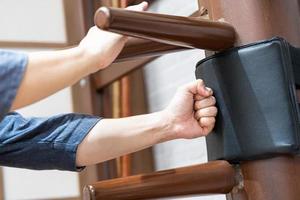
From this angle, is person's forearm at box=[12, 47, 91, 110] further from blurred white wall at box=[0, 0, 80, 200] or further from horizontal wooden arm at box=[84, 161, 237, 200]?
blurred white wall at box=[0, 0, 80, 200]

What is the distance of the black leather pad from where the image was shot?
1.83 ft

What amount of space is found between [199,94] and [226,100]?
0.03 m

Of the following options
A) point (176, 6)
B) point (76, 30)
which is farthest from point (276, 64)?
point (76, 30)

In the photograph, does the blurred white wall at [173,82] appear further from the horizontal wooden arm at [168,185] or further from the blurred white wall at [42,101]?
the horizontal wooden arm at [168,185]

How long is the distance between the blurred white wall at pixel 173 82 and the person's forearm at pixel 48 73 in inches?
27.5

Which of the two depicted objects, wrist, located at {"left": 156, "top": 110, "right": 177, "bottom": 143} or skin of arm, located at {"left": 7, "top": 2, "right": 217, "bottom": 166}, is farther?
wrist, located at {"left": 156, "top": 110, "right": 177, "bottom": 143}

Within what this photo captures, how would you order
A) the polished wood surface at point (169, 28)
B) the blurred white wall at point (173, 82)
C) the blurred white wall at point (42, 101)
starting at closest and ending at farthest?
the polished wood surface at point (169, 28) < the blurred white wall at point (173, 82) < the blurred white wall at point (42, 101)

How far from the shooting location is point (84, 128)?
672mm

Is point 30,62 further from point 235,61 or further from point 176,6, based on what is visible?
point 176,6

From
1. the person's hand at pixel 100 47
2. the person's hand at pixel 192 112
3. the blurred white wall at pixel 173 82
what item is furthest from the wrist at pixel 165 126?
the blurred white wall at pixel 173 82

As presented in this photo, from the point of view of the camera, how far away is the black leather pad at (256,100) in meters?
0.56

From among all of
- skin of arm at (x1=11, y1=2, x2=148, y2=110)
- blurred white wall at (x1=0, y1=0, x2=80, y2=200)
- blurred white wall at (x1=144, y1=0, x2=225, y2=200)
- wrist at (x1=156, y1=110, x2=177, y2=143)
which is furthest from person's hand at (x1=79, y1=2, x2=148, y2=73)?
blurred white wall at (x1=0, y1=0, x2=80, y2=200)

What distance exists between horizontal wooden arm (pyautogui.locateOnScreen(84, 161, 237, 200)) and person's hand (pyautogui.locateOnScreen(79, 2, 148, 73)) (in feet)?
0.40

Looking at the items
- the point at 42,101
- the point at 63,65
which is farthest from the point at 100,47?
the point at 42,101
